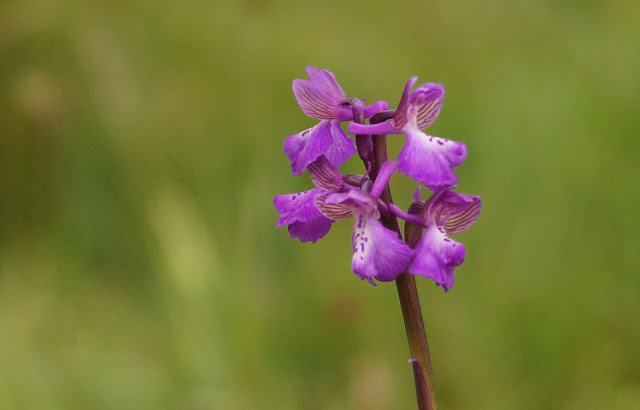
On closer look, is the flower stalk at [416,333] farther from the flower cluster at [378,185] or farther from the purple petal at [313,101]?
the purple petal at [313,101]

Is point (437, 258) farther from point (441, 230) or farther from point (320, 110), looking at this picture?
point (320, 110)

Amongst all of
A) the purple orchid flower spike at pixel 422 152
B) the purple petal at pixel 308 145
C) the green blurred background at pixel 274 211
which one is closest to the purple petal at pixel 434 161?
the purple orchid flower spike at pixel 422 152

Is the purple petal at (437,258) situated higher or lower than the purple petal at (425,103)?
lower

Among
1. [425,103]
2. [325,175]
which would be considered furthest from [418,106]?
[325,175]

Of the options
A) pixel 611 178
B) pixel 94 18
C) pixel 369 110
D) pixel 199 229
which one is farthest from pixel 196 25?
pixel 369 110

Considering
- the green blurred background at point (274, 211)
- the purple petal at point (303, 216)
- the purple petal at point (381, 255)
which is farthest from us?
the green blurred background at point (274, 211)

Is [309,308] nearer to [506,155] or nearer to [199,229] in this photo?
[199,229]
